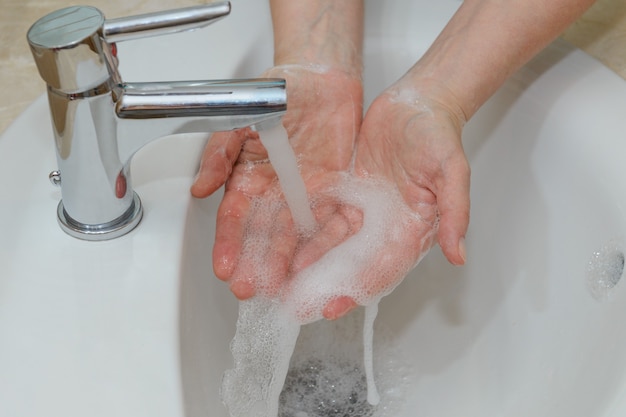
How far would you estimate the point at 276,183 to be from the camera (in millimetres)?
738

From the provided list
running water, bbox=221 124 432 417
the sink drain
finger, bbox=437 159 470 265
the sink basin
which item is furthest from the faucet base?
the sink drain

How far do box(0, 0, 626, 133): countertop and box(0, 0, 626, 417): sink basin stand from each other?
0.13ft

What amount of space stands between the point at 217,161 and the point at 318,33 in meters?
0.21

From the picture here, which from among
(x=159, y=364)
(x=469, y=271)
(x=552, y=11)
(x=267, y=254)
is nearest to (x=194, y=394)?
(x=159, y=364)

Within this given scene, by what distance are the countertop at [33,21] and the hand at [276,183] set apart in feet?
0.70

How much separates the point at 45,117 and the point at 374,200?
0.32m

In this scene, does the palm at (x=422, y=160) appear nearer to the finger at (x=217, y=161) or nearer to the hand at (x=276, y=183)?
the hand at (x=276, y=183)

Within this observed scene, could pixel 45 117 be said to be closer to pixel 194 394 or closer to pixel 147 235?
pixel 147 235

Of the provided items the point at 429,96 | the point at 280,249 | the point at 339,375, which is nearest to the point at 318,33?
the point at 429,96

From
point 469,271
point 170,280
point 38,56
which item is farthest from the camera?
point 469,271

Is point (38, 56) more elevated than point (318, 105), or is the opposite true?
point (38, 56)

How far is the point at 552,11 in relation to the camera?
0.76m

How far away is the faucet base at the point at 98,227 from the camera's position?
2.00 feet

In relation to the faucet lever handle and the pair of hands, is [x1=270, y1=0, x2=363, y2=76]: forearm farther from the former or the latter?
the faucet lever handle
